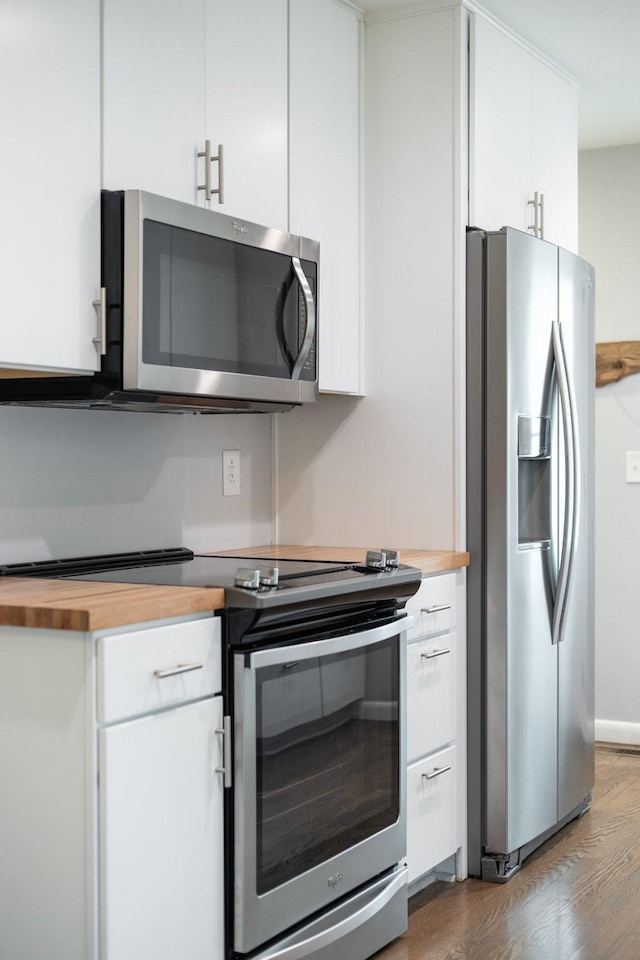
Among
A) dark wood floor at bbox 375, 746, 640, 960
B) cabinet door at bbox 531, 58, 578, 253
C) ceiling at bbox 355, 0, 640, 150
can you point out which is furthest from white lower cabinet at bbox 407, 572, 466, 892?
ceiling at bbox 355, 0, 640, 150

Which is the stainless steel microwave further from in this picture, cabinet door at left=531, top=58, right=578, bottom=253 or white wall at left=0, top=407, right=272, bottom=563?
cabinet door at left=531, top=58, right=578, bottom=253

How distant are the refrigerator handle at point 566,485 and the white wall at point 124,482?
881 millimetres

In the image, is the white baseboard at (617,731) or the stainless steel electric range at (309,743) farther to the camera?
the white baseboard at (617,731)

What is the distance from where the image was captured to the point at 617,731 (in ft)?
15.1

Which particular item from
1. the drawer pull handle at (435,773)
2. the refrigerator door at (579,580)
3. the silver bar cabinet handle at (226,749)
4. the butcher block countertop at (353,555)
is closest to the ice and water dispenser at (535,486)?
the refrigerator door at (579,580)

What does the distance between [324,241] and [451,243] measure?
36cm

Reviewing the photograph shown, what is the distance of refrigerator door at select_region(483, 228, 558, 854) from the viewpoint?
313 cm

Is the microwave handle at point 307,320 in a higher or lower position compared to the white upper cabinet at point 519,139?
lower

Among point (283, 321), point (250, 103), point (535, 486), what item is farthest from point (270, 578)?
point (535, 486)

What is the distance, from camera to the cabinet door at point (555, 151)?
363cm

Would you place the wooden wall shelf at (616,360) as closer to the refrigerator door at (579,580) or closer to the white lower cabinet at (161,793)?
the refrigerator door at (579,580)

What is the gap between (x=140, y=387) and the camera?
2281mm

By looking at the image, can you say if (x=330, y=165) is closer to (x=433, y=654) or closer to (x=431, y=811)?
(x=433, y=654)

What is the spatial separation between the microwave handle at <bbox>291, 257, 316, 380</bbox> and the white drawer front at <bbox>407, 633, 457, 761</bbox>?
76 centimetres
